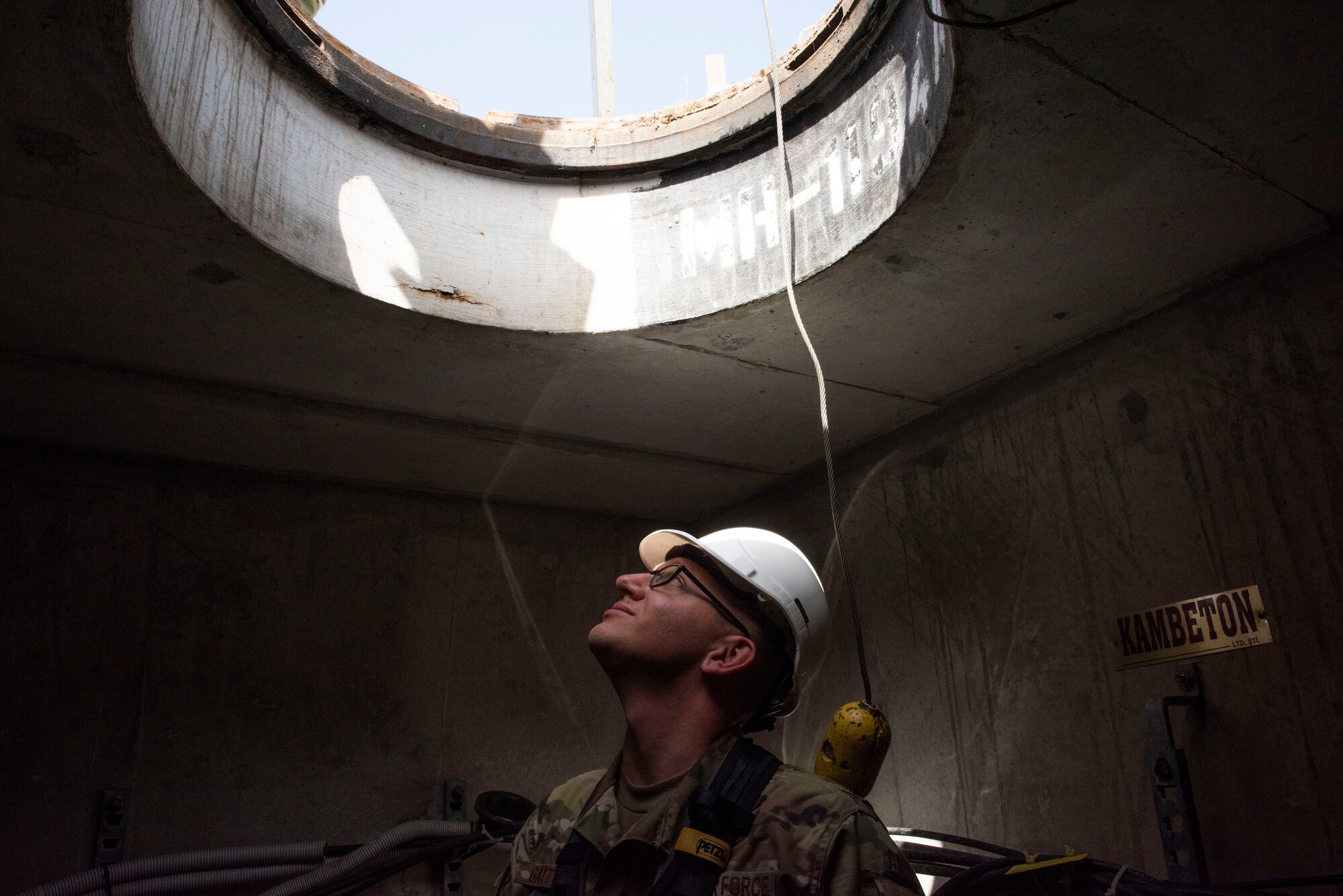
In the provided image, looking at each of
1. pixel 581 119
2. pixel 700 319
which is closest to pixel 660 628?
pixel 700 319

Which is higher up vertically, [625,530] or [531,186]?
[531,186]

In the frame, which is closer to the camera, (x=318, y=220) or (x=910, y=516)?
(x=318, y=220)

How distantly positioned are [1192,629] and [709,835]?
193 centimetres

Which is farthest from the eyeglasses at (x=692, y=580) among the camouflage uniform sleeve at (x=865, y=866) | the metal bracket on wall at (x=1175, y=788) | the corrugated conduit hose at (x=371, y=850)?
the corrugated conduit hose at (x=371, y=850)

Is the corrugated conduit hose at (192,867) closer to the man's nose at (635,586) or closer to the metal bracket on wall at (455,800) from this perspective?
the metal bracket on wall at (455,800)

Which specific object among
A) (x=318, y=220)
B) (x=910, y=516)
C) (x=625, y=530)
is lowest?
(x=910, y=516)

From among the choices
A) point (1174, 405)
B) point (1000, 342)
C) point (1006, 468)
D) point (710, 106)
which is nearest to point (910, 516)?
point (1006, 468)

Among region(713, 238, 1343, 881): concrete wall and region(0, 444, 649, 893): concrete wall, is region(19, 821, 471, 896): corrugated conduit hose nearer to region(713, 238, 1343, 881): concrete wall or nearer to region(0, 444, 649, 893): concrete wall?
region(0, 444, 649, 893): concrete wall

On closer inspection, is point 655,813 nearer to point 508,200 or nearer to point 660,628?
point 660,628

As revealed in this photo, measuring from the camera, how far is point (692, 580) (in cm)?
219

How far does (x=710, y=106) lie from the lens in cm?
321

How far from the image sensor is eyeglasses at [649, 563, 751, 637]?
7.02 ft

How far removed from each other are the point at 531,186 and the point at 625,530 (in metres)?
2.35

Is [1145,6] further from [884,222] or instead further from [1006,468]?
[1006,468]
